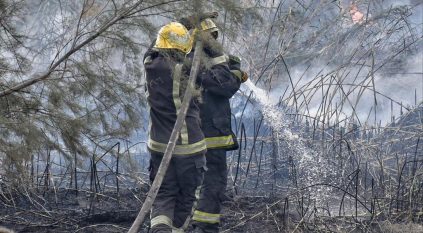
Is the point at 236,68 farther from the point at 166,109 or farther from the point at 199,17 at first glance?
the point at 199,17

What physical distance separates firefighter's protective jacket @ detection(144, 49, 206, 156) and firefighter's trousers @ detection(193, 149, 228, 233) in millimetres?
386

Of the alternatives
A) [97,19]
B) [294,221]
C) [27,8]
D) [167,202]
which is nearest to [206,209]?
[167,202]

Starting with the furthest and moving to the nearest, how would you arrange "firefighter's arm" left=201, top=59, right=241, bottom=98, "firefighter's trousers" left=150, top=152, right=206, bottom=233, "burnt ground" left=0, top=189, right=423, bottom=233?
"burnt ground" left=0, top=189, right=423, bottom=233 < "firefighter's arm" left=201, top=59, right=241, bottom=98 < "firefighter's trousers" left=150, top=152, right=206, bottom=233

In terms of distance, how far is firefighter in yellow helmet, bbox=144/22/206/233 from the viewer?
4621 mm

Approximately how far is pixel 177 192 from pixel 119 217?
1.11 metres

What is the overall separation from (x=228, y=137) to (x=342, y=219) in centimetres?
119

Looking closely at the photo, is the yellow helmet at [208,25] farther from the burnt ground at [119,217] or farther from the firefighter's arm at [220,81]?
the burnt ground at [119,217]

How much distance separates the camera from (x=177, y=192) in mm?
4859

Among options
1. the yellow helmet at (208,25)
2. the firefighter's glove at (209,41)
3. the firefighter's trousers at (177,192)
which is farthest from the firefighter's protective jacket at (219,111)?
the firefighter's glove at (209,41)

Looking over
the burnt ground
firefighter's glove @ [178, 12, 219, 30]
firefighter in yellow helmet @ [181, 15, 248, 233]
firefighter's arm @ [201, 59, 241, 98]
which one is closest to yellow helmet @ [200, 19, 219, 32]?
firefighter's glove @ [178, 12, 219, 30]

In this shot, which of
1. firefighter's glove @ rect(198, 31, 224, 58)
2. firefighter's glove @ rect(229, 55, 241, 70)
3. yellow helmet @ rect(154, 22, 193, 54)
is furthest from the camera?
firefighter's glove @ rect(229, 55, 241, 70)

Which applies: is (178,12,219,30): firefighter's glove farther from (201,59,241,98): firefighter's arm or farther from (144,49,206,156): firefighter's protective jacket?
(201,59,241,98): firefighter's arm

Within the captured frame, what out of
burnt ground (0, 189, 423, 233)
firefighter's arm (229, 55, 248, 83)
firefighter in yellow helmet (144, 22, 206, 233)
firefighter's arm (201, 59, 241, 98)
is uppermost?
firefighter's arm (229, 55, 248, 83)

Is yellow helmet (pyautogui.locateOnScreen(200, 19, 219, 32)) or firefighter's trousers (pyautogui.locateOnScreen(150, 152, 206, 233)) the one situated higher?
yellow helmet (pyautogui.locateOnScreen(200, 19, 219, 32))
